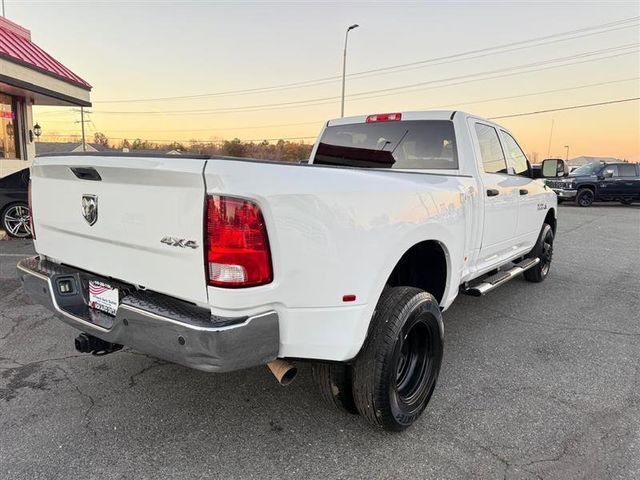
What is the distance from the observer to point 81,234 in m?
2.68

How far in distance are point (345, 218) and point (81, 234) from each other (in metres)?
1.54

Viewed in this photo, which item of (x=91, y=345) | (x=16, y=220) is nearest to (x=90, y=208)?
(x=91, y=345)

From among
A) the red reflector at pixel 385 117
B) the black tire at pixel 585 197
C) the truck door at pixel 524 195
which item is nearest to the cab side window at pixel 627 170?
the black tire at pixel 585 197

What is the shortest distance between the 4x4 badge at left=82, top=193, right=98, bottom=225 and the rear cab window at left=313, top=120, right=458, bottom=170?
268 cm

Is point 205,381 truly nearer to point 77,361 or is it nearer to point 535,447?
point 77,361

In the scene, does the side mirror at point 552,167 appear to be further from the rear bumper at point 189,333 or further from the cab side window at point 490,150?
the rear bumper at point 189,333

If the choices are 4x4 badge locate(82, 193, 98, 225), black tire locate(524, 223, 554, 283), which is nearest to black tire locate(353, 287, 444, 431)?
4x4 badge locate(82, 193, 98, 225)

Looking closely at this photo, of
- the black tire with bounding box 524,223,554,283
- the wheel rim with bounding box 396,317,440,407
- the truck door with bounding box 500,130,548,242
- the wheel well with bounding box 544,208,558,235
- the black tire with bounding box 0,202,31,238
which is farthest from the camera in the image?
the black tire with bounding box 0,202,31,238

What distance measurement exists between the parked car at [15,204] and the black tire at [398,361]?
8.20m

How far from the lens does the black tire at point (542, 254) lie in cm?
613

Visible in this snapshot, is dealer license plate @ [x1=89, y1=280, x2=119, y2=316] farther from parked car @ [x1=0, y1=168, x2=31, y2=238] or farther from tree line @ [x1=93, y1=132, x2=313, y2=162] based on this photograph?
parked car @ [x1=0, y1=168, x2=31, y2=238]

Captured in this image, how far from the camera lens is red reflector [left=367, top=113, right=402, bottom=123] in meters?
4.42

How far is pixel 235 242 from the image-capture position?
1987mm

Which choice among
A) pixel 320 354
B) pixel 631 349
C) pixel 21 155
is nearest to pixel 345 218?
pixel 320 354
